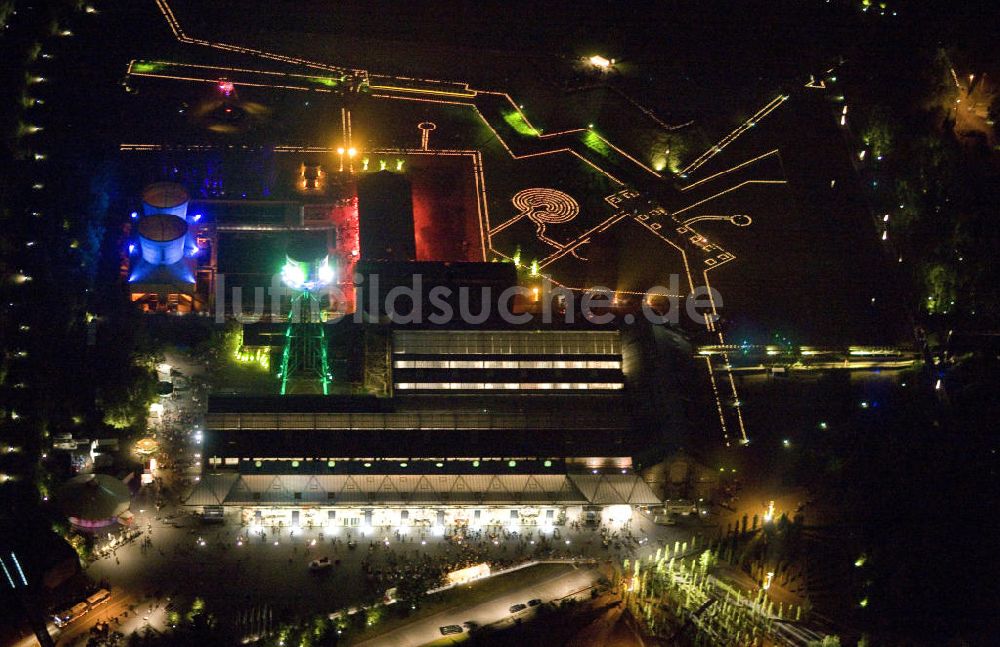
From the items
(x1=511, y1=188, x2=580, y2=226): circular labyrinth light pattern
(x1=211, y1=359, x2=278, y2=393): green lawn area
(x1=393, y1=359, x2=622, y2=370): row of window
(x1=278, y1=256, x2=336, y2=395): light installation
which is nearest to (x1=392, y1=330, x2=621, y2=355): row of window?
(x1=393, y1=359, x2=622, y2=370): row of window

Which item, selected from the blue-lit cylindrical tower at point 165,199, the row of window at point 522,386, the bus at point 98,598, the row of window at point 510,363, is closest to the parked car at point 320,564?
the bus at point 98,598

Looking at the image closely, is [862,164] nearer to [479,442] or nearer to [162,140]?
[479,442]

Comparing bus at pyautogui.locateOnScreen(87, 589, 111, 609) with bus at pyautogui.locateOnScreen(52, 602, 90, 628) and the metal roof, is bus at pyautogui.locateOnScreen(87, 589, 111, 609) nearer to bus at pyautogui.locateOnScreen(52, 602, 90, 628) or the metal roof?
bus at pyautogui.locateOnScreen(52, 602, 90, 628)

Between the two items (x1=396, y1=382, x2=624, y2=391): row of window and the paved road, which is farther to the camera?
(x1=396, y1=382, x2=624, y2=391): row of window

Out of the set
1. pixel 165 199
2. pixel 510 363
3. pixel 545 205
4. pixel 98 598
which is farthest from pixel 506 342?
pixel 98 598

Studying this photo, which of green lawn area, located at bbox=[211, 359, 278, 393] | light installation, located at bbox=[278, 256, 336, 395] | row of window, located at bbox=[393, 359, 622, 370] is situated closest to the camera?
row of window, located at bbox=[393, 359, 622, 370]

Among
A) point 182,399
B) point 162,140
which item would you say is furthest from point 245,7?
point 182,399

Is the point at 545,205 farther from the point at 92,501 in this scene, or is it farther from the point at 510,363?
the point at 92,501
